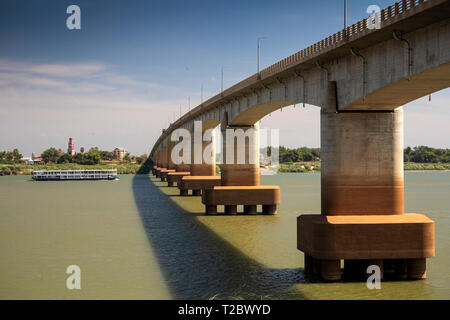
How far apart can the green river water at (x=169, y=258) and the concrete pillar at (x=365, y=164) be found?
359 centimetres

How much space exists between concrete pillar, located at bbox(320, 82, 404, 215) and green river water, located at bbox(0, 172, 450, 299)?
3.59 metres

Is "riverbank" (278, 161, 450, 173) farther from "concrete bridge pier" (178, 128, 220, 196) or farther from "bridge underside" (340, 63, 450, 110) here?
"bridge underside" (340, 63, 450, 110)

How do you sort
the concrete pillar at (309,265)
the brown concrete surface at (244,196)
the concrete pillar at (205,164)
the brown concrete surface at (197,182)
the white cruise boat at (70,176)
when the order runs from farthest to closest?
the white cruise boat at (70,176)
the concrete pillar at (205,164)
the brown concrete surface at (197,182)
the brown concrete surface at (244,196)
the concrete pillar at (309,265)

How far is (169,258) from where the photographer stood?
28516 mm

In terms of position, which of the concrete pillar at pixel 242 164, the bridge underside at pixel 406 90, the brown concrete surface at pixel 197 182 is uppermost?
the bridge underside at pixel 406 90

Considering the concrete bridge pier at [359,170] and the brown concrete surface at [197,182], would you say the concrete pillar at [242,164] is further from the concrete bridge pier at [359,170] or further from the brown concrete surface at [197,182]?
the concrete bridge pier at [359,170]

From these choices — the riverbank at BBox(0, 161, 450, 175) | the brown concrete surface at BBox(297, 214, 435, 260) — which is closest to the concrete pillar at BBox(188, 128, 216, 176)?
the brown concrete surface at BBox(297, 214, 435, 260)

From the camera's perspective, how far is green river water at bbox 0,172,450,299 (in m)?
21.5

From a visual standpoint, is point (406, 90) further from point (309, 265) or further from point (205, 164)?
point (205, 164)

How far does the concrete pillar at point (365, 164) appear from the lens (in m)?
24.2

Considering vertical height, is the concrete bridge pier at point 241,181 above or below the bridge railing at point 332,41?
below

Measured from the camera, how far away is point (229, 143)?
49062 millimetres

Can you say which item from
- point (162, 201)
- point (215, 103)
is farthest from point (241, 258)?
point (162, 201)

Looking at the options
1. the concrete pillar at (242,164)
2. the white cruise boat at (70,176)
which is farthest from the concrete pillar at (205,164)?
the white cruise boat at (70,176)
